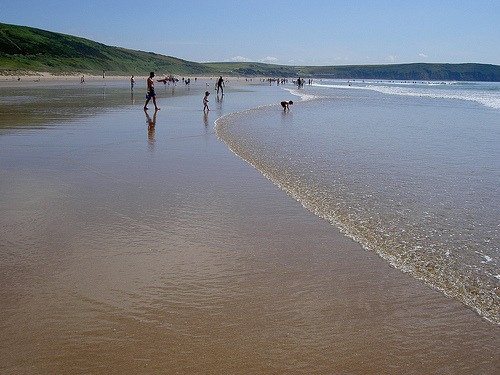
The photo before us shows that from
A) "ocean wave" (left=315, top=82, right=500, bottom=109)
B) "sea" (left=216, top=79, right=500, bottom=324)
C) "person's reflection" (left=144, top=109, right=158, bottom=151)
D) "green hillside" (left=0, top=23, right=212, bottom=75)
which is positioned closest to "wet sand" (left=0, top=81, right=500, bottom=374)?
"sea" (left=216, top=79, right=500, bottom=324)

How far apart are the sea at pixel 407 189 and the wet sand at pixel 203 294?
16.1 inches

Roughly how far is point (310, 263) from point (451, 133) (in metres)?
15.1

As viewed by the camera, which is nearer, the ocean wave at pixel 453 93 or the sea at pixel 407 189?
the sea at pixel 407 189

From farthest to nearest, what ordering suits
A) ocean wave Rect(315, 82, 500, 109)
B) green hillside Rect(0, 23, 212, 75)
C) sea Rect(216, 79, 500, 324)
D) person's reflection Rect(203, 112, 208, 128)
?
green hillside Rect(0, 23, 212, 75)
ocean wave Rect(315, 82, 500, 109)
person's reflection Rect(203, 112, 208, 128)
sea Rect(216, 79, 500, 324)

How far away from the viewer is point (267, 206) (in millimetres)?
7602

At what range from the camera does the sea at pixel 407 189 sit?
213 inches

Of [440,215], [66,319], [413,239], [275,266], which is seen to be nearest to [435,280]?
[413,239]

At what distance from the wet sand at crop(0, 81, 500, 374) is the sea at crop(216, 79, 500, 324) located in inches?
16.1

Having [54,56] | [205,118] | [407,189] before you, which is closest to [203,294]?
[407,189]

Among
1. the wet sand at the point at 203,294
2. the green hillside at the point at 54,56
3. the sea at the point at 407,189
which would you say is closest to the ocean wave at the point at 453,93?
the sea at the point at 407,189

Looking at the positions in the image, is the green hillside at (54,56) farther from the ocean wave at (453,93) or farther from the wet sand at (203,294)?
the wet sand at (203,294)

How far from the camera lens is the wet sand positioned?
3.61 metres

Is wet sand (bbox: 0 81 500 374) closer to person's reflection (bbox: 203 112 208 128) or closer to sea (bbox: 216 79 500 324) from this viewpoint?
sea (bbox: 216 79 500 324)

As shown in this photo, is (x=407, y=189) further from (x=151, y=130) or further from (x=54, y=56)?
(x=54, y=56)
